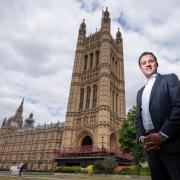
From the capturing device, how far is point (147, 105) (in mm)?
2949

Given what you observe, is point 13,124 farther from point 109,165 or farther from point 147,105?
point 147,105

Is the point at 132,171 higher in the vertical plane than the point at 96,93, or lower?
lower

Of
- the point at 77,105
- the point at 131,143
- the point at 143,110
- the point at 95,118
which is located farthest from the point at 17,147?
the point at 143,110

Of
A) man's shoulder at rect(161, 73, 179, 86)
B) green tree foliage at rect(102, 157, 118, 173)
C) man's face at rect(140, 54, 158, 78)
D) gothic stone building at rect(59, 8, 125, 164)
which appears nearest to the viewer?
man's shoulder at rect(161, 73, 179, 86)

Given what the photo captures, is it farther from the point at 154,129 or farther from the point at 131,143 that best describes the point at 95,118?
the point at 154,129

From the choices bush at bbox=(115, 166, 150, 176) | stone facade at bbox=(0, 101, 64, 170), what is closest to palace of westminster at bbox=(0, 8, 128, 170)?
stone facade at bbox=(0, 101, 64, 170)

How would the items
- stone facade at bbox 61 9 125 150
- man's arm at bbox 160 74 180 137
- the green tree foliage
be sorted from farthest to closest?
stone facade at bbox 61 9 125 150 < the green tree foliage < man's arm at bbox 160 74 180 137

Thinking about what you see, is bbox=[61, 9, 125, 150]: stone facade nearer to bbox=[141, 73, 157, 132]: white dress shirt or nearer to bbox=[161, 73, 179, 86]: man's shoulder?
bbox=[141, 73, 157, 132]: white dress shirt

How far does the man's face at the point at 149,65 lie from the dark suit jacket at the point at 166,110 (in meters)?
0.13

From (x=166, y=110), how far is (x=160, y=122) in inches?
6.6

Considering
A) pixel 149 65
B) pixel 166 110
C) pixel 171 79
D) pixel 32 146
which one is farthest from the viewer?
pixel 32 146

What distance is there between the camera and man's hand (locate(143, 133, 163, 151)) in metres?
2.55

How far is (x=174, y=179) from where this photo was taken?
8.16 feet

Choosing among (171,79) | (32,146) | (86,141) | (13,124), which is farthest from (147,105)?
(13,124)
